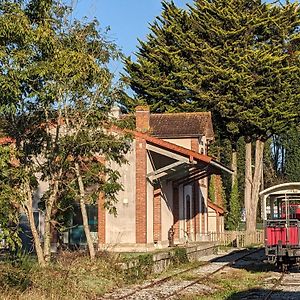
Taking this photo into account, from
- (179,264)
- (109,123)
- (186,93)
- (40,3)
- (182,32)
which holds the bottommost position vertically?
(179,264)

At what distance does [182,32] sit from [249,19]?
4691 mm

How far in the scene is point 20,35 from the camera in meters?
11.5

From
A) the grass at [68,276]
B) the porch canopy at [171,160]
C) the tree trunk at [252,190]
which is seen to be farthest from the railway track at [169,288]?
the tree trunk at [252,190]

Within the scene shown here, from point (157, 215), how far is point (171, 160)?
2442mm

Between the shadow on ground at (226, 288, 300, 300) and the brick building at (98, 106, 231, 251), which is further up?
the brick building at (98, 106, 231, 251)

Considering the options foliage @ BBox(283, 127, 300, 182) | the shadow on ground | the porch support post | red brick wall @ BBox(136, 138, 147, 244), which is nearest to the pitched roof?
the porch support post

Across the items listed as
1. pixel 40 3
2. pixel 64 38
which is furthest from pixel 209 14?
pixel 40 3

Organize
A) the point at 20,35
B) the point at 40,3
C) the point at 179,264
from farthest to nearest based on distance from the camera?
1. the point at 179,264
2. the point at 40,3
3. the point at 20,35

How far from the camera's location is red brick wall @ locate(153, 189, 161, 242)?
93.9 feet

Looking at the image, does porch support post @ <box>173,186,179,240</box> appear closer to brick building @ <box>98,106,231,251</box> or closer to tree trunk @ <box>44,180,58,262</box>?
brick building @ <box>98,106,231,251</box>

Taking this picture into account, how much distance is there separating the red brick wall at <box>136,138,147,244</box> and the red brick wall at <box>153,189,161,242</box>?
2196 mm

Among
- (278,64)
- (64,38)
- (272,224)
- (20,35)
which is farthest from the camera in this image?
(278,64)

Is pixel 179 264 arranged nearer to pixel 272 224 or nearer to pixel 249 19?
pixel 272 224

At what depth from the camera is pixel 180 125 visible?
37594mm
